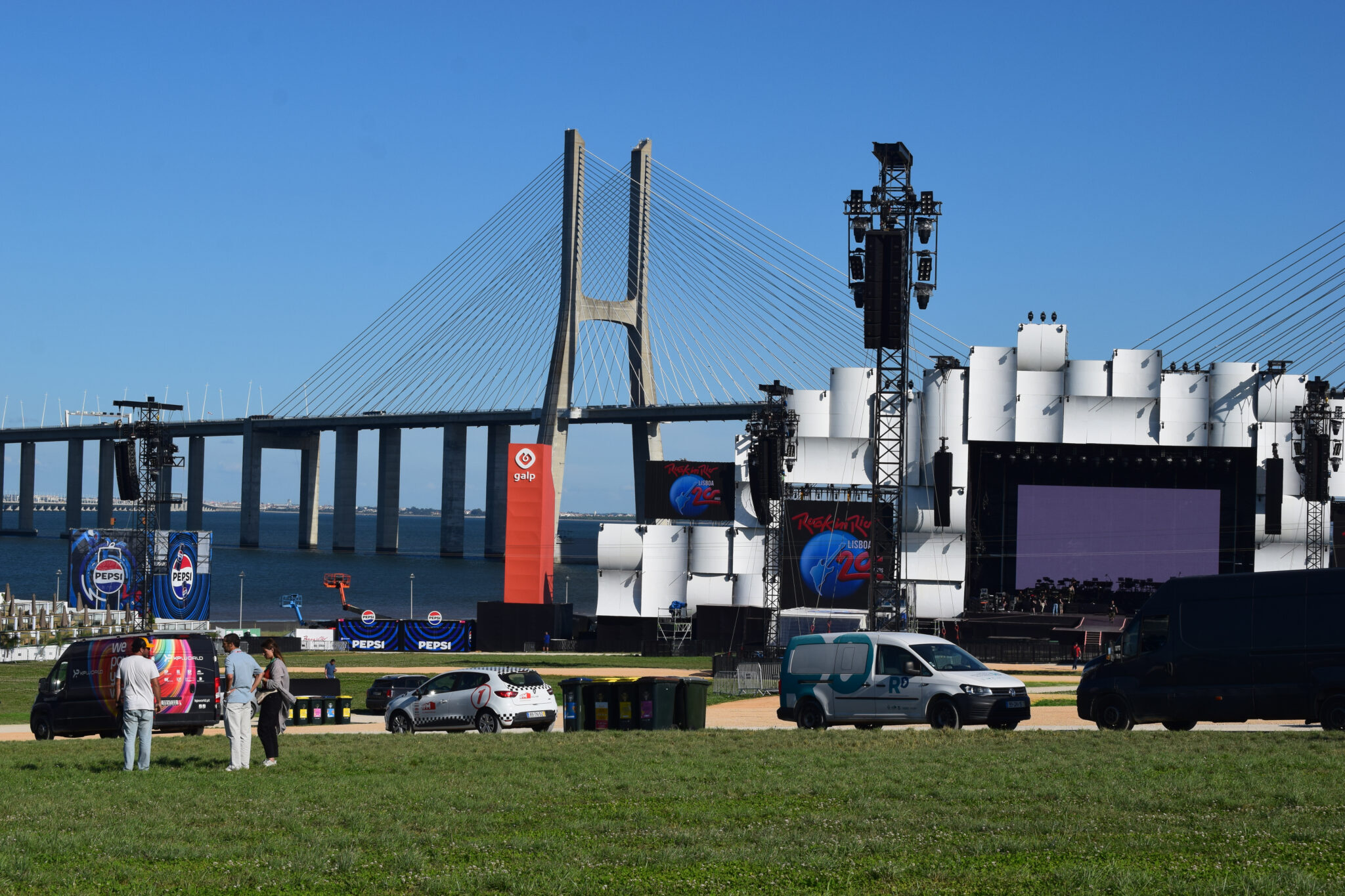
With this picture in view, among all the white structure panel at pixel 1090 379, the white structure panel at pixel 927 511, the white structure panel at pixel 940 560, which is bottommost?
the white structure panel at pixel 940 560

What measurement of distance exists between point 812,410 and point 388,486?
91.7m

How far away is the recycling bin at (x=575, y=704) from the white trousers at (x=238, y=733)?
22.7 feet

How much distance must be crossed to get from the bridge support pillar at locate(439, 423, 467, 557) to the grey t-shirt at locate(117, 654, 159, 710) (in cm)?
11069

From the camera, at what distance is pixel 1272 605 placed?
18.0m

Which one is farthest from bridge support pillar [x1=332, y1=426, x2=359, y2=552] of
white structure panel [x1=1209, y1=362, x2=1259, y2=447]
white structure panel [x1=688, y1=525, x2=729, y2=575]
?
white structure panel [x1=1209, y1=362, x2=1259, y2=447]

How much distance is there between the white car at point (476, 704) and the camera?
69.4 feet

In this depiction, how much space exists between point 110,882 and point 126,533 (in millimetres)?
54517

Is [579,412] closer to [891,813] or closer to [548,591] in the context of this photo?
[548,591]

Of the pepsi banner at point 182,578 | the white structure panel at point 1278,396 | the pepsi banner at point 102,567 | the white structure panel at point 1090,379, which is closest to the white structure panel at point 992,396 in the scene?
the white structure panel at point 1090,379

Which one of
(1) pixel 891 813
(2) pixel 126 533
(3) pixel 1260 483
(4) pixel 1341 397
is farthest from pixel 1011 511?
(1) pixel 891 813

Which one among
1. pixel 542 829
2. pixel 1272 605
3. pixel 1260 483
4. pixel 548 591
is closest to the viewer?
pixel 542 829

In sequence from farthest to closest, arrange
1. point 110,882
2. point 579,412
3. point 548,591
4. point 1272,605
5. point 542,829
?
point 579,412 → point 548,591 → point 1272,605 → point 542,829 → point 110,882

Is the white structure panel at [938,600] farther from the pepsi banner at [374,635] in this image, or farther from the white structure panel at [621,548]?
the pepsi banner at [374,635]

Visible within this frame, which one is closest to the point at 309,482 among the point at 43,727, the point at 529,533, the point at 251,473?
the point at 251,473
